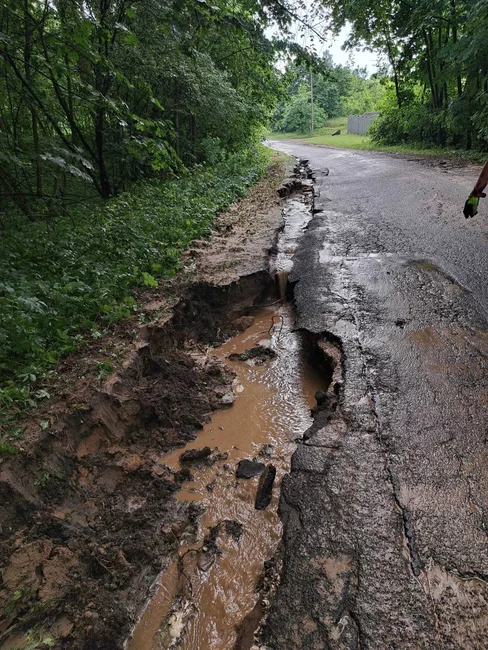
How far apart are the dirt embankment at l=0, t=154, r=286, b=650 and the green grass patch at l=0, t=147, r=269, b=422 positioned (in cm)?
21

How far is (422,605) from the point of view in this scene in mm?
1487

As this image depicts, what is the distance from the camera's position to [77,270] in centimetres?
394

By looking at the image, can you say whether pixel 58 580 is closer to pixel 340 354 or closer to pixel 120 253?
pixel 340 354

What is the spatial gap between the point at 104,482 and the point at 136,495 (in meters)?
0.21

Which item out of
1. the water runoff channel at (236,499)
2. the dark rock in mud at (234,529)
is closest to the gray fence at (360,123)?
the water runoff channel at (236,499)

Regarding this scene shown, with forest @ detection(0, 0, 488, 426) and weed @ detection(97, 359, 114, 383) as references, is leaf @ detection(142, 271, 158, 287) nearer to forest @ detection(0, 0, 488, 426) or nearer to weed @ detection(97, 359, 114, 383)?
forest @ detection(0, 0, 488, 426)

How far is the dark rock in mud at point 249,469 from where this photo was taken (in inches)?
97.2

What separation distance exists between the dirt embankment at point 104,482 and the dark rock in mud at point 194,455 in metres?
0.14

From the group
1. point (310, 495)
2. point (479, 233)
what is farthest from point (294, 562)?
point (479, 233)

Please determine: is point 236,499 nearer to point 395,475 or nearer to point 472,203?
point 395,475

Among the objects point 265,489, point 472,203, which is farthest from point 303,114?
point 265,489

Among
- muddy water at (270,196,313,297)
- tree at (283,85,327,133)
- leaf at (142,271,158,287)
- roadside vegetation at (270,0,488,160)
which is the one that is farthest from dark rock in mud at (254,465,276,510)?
tree at (283,85,327,133)

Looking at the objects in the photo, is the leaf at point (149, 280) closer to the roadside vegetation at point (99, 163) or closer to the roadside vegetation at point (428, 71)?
the roadside vegetation at point (99, 163)

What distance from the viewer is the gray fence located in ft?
96.6
